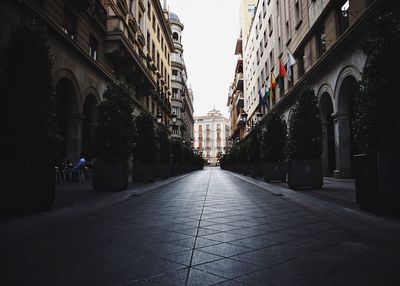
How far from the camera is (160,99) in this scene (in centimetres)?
3569

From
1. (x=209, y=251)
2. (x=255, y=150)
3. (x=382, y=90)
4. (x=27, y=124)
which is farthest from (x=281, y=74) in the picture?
(x=209, y=251)

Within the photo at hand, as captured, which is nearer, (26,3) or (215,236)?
(215,236)

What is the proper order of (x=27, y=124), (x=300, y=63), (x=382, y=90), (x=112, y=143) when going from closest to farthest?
(x=382, y=90), (x=27, y=124), (x=112, y=143), (x=300, y=63)

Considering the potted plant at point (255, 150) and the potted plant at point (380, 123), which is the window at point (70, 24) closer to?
the potted plant at point (255, 150)

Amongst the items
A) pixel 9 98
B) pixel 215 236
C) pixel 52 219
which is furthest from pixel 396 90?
pixel 9 98

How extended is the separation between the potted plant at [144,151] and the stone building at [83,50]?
3226 mm

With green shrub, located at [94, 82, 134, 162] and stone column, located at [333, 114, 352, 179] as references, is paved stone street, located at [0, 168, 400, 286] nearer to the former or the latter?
green shrub, located at [94, 82, 134, 162]

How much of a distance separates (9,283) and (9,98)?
506cm

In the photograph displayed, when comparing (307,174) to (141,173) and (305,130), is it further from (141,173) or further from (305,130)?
(141,173)

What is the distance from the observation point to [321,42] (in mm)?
17422

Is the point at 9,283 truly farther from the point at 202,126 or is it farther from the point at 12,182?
the point at 202,126

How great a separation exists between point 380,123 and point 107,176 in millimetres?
8364

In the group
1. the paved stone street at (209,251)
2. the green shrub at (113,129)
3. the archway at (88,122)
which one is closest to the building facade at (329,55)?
the paved stone street at (209,251)

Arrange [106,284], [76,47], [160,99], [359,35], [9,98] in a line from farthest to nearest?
[160,99], [76,47], [359,35], [9,98], [106,284]
